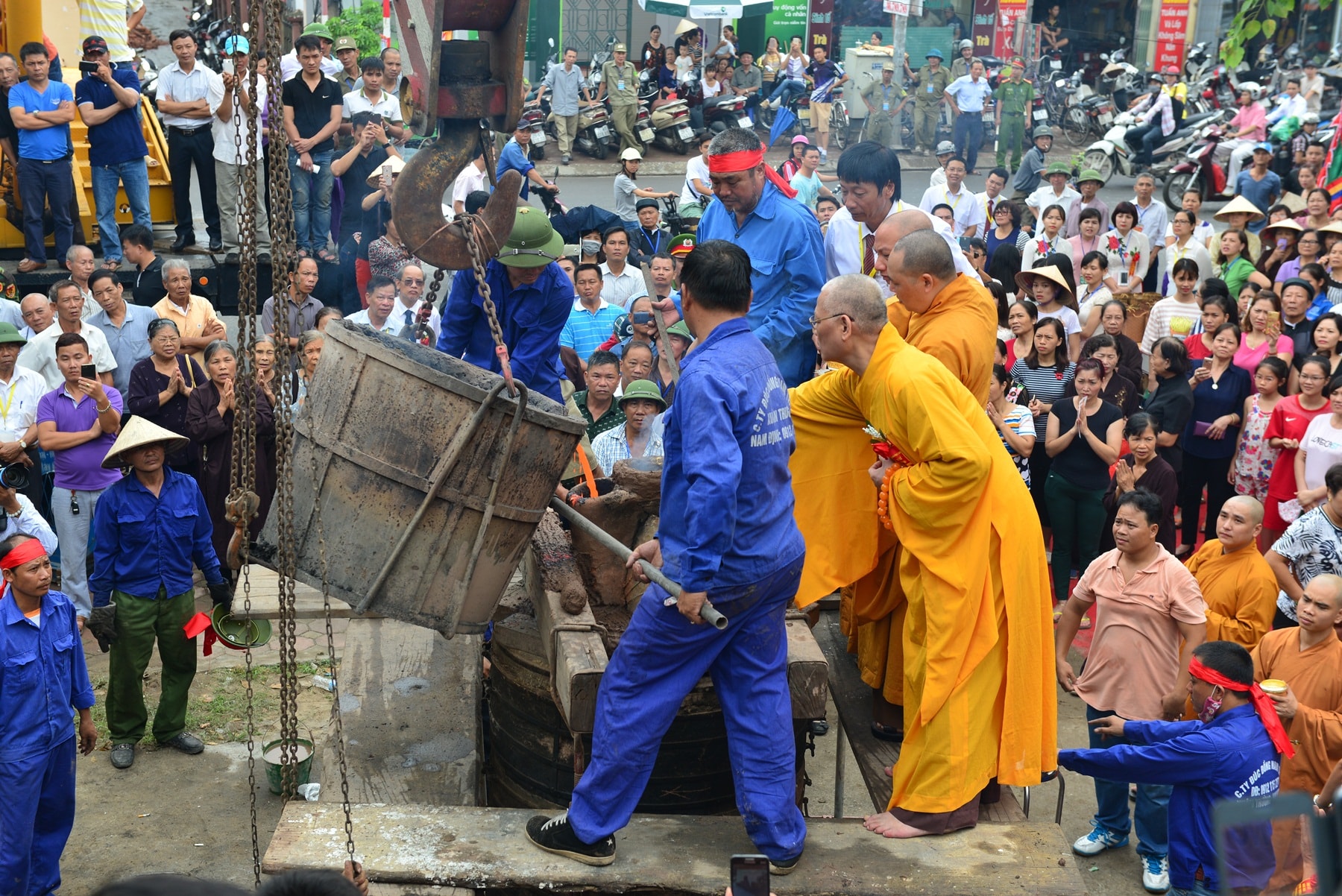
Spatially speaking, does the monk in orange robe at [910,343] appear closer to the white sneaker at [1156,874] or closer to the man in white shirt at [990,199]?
the white sneaker at [1156,874]

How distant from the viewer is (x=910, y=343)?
5.18 m

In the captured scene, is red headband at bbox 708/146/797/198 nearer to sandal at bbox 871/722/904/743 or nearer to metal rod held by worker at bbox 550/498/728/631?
metal rod held by worker at bbox 550/498/728/631

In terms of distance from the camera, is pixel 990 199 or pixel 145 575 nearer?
pixel 145 575

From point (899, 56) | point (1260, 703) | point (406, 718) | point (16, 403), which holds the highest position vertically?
point (899, 56)

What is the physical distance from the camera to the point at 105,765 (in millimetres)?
7184

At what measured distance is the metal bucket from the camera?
14.1 feet

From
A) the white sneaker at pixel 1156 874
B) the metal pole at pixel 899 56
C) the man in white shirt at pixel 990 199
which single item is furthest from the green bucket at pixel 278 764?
the metal pole at pixel 899 56

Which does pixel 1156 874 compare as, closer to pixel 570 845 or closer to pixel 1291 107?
pixel 570 845

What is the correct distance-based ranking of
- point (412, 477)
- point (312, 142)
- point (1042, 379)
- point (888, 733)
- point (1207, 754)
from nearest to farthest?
1. point (412, 477)
2. point (1207, 754)
3. point (888, 733)
4. point (1042, 379)
5. point (312, 142)

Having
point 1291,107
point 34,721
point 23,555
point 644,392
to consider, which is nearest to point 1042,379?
point 644,392

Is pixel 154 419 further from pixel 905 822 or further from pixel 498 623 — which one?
pixel 905 822

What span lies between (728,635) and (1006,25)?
88.1 feet

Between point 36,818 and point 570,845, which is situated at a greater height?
point 570,845

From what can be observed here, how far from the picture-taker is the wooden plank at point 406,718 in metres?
6.01
